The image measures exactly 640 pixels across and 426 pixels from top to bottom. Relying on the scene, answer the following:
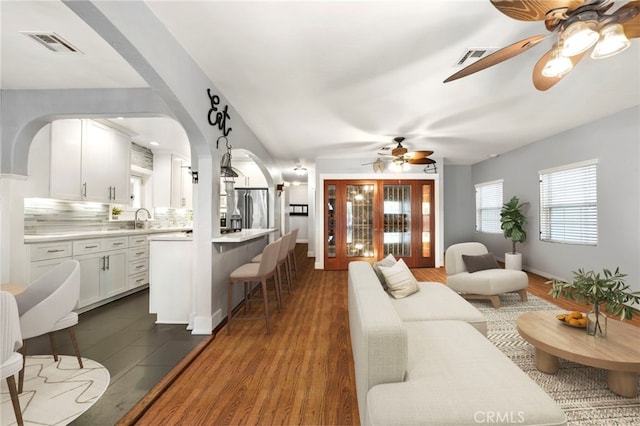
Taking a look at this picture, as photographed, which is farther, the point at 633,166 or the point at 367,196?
the point at 367,196

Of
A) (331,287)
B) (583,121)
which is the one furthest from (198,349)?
(583,121)

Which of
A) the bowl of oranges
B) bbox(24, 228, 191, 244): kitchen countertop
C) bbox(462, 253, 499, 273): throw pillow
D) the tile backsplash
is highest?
the tile backsplash

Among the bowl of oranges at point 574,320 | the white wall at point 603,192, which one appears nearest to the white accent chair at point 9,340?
the bowl of oranges at point 574,320

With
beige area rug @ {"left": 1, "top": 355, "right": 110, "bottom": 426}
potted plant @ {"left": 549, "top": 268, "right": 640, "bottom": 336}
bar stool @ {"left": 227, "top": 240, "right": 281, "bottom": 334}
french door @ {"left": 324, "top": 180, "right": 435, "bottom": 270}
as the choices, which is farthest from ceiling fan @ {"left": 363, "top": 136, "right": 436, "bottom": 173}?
beige area rug @ {"left": 1, "top": 355, "right": 110, "bottom": 426}

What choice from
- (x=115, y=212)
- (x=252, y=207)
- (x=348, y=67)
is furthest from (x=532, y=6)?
(x=252, y=207)

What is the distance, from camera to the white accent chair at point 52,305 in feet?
6.21

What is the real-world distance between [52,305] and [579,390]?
3.72m

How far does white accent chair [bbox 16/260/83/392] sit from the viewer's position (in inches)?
74.5

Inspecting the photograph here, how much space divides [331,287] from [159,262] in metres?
2.64

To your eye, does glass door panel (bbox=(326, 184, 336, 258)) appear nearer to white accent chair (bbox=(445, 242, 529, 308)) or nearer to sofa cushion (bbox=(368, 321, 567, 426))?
white accent chair (bbox=(445, 242, 529, 308))

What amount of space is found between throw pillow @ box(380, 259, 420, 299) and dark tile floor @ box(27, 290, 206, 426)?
6.34ft

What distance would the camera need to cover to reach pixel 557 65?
1631 millimetres

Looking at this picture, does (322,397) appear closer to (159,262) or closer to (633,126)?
(159,262)

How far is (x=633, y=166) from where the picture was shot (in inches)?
139
